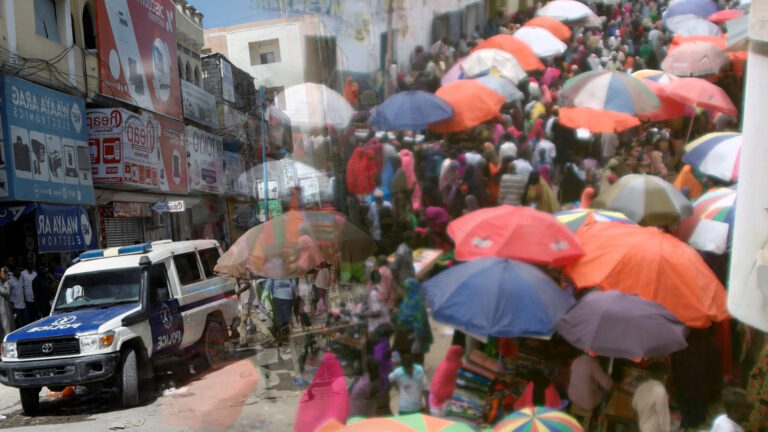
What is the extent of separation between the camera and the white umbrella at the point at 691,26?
1475 centimetres

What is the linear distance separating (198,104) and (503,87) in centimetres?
1354

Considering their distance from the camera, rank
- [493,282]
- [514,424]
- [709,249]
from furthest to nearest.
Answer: [709,249] → [493,282] → [514,424]

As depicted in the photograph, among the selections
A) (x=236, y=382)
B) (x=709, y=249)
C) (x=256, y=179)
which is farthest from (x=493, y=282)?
(x=236, y=382)

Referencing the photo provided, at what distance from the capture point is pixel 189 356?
10.3m

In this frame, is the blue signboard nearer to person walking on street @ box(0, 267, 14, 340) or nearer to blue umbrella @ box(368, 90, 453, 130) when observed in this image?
person walking on street @ box(0, 267, 14, 340)

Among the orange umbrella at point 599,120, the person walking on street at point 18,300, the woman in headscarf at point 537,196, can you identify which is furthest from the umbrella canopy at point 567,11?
the person walking on street at point 18,300

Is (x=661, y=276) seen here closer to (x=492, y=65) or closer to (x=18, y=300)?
(x=492, y=65)

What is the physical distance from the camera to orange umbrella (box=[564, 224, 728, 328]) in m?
6.00

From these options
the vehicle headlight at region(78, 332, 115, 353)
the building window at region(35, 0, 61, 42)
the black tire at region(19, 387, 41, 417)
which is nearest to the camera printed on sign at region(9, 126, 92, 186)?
the building window at region(35, 0, 61, 42)

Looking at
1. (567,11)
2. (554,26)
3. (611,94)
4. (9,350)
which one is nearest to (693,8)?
(567,11)

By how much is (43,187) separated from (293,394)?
886 cm

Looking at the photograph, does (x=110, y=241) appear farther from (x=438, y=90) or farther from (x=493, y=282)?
(x=493, y=282)

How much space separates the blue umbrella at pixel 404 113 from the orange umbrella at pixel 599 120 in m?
2.32

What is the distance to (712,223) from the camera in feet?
23.0
